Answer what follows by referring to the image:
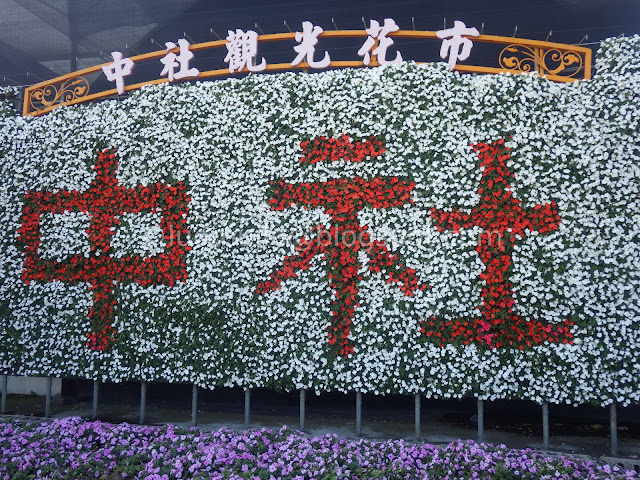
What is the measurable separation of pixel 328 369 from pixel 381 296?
92cm

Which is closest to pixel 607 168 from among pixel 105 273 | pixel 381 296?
pixel 381 296

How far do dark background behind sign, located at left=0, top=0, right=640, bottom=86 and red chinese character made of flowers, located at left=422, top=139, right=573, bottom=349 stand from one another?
201 inches

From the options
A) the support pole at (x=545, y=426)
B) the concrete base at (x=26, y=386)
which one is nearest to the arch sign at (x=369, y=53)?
the support pole at (x=545, y=426)

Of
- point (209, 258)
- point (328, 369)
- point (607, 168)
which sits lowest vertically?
point (328, 369)

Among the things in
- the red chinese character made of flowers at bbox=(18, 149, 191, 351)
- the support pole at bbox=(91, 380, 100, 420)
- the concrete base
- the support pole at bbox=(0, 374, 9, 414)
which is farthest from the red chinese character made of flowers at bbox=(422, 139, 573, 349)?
the concrete base

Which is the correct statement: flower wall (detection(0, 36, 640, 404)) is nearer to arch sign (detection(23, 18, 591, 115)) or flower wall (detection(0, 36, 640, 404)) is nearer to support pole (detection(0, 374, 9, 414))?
support pole (detection(0, 374, 9, 414))

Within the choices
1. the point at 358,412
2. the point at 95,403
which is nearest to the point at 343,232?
the point at 358,412

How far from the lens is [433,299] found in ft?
15.4

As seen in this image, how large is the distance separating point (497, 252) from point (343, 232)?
59.5 inches

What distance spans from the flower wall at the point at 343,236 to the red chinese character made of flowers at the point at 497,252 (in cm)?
2

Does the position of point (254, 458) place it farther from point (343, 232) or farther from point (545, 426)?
point (545, 426)

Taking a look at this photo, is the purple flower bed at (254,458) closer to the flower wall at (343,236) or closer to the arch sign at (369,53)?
the flower wall at (343,236)

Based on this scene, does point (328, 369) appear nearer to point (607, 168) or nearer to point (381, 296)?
point (381, 296)

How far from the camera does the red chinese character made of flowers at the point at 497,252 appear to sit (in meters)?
4.55
